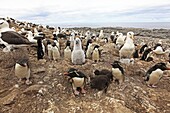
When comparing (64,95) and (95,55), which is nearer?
(64,95)

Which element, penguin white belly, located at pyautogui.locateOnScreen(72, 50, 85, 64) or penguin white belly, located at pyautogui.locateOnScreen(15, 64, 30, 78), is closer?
penguin white belly, located at pyautogui.locateOnScreen(15, 64, 30, 78)

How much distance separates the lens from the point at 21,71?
809cm

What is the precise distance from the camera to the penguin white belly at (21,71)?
799 centimetres

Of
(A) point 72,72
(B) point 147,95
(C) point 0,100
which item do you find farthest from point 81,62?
(C) point 0,100

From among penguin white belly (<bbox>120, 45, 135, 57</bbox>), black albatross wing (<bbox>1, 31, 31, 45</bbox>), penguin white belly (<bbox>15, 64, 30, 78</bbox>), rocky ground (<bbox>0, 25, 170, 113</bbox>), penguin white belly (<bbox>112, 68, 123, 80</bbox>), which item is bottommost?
rocky ground (<bbox>0, 25, 170, 113</bbox>)

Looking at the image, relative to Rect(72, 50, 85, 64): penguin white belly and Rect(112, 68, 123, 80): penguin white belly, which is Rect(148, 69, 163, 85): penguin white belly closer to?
Rect(112, 68, 123, 80): penguin white belly

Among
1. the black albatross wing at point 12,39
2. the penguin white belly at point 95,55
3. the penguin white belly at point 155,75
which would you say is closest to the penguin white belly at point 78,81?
the penguin white belly at point 155,75

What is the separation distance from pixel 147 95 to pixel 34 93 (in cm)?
363

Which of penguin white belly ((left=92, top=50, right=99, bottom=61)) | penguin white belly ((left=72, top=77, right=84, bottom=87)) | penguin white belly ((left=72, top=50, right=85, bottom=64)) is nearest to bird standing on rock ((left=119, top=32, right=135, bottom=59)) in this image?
penguin white belly ((left=92, top=50, right=99, bottom=61))

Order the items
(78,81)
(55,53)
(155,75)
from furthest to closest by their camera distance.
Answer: (55,53) < (155,75) < (78,81)

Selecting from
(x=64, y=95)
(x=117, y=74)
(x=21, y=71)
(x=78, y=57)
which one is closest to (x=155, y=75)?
(x=117, y=74)

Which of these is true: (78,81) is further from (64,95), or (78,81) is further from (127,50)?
(127,50)

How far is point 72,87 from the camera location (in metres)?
7.94

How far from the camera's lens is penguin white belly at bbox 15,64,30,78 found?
799 cm
